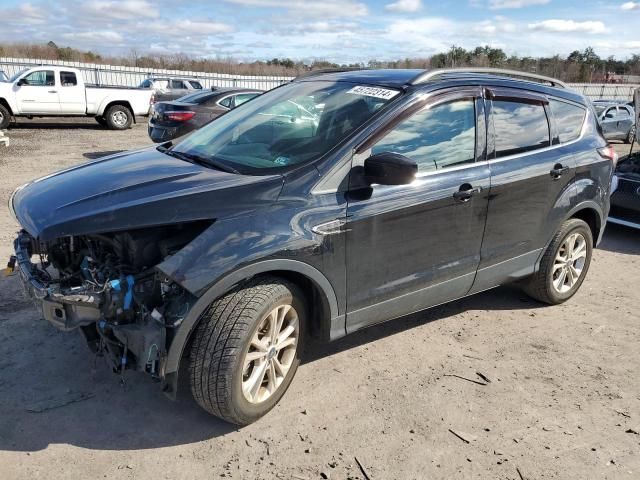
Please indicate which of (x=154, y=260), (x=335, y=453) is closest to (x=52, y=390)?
(x=154, y=260)

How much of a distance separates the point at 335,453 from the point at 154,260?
1.40 m

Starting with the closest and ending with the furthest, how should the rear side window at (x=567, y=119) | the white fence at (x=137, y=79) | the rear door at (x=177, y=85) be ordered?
the rear side window at (x=567, y=119) < the rear door at (x=177, y=85) < the white fence at (x=137, y=79)

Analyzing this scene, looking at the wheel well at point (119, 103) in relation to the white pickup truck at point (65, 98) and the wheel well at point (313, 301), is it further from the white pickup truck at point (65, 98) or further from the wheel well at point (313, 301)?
the wheel well at point (313, 301)

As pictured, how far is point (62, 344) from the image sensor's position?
3.80 metres

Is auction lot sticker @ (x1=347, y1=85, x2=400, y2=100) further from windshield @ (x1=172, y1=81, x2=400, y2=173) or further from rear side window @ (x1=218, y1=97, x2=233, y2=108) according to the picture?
rear side window @ (x1=218, y1=97, x2=233, y2=108)

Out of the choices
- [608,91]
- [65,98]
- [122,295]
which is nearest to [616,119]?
[65,98]

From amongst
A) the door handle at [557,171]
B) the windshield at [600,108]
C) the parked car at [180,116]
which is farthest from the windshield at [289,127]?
the windshield at [600,108]

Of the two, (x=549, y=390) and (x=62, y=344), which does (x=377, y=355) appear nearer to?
(x=549, y=390)

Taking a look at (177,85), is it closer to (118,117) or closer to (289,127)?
(118,117)

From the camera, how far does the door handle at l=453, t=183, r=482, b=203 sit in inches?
143

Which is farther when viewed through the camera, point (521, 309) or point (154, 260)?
point (521, 309)

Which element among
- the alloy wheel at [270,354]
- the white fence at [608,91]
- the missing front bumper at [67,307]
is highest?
the white fence at [608,91]

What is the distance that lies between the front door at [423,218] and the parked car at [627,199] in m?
4.40

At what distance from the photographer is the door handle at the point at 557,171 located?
4.29m
